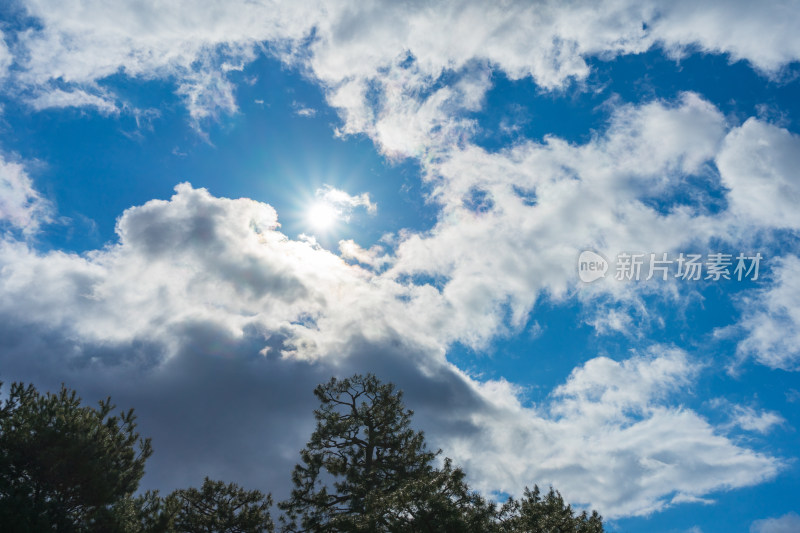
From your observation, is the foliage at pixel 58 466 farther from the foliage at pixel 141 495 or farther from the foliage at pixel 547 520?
the foliage at pixel 547 520

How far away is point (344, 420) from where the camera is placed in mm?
27156

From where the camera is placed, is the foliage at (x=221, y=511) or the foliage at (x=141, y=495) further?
the foliage at (x=221, y=511)

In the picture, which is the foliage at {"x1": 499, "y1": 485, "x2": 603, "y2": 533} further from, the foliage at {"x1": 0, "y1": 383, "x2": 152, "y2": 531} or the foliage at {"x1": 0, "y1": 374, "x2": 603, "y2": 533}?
the foliage at {"x1": 0, "y1": 383, "x2": 152, "y2": 531}

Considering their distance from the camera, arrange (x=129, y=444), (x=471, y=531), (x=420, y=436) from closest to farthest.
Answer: (x=471, y=531) < (x=129, y=444) < (x=420, y=436)

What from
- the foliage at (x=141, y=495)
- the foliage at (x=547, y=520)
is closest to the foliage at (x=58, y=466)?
the foliage at (x=141, y=495)

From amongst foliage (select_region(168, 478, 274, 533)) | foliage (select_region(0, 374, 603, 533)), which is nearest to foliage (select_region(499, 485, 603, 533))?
foliage (select_region(0, 374, 603, 533))

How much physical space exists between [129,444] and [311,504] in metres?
11.1

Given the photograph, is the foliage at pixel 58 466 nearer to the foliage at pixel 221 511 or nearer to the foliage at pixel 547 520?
the foliage at pixel 221 511

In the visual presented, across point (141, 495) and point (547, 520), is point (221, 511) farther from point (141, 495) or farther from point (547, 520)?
point (547, 520)

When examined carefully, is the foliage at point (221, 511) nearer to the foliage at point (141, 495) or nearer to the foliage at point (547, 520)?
the foliage at point (141, 495)

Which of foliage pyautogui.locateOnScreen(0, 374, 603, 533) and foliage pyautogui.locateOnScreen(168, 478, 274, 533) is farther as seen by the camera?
foliage pyautogui.locateOnScreen(168, 478, 274, 533)

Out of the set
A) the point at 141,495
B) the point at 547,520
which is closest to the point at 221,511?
the point at 141,495

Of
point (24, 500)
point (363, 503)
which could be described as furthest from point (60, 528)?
point (363, 503)

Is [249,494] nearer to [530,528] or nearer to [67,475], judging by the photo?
[67,475]
